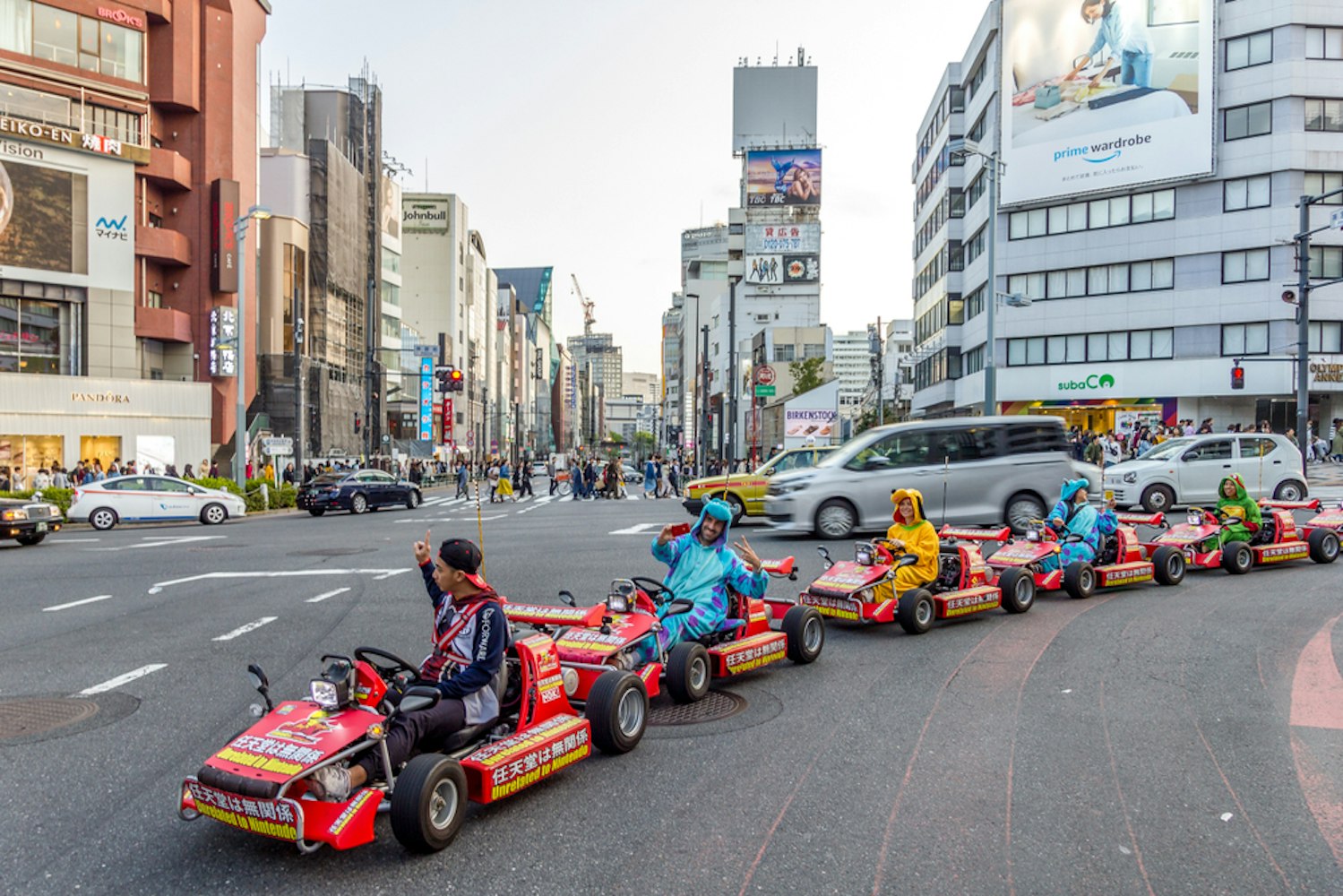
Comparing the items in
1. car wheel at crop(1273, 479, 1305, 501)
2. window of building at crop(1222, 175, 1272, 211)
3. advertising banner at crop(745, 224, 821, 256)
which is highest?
advertising banner at crop(745, 224, 821, 256)

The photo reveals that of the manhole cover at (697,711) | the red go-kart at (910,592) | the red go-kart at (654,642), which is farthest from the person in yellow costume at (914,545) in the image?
the manhole cover at (697,711)

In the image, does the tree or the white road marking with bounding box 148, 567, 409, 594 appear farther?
the tree

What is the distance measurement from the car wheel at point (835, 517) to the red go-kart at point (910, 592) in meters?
6.58

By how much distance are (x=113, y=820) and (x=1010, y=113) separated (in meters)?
54.4

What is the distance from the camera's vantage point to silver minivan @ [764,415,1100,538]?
57.2ft

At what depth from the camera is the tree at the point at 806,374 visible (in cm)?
7781

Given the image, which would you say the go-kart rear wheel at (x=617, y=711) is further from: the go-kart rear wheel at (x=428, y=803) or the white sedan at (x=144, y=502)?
the white sedan at (x=144, y=502)

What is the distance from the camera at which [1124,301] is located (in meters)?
48.9

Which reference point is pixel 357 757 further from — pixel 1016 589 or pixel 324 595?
pixel 324 595

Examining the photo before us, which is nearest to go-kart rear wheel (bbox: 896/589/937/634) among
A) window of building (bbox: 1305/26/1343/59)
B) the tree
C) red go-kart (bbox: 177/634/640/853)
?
red go-kart (bbox: 177/634/640/853)

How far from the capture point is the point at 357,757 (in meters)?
4.56

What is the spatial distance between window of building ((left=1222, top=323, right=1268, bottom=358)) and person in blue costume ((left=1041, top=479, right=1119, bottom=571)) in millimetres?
39192

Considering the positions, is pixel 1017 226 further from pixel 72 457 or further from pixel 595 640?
pixel 595 640

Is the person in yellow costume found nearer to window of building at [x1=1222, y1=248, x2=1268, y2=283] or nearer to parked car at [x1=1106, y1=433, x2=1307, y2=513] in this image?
parked car at [x1=1106, y1=433, x2=1307, y2=513]
